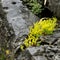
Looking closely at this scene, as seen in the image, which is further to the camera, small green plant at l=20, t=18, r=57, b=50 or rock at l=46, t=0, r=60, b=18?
rock at l=46, t=0, r=60, b=18

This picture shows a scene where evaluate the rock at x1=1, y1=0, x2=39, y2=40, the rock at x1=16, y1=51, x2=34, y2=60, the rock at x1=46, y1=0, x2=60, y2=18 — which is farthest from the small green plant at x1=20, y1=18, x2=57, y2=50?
the rock at x1=46, y1=0, x2=60, y2=18

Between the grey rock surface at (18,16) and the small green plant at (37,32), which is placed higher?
the small green plant at (37,32)

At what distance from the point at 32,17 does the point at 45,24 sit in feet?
5.19

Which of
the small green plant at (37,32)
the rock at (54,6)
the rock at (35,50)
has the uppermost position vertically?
the rock at (54,6)

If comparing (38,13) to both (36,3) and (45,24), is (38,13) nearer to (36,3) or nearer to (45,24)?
(36,3)

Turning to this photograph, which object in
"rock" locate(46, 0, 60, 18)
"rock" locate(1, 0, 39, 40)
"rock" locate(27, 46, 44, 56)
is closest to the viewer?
"rock" locate(27, 46, 44, 56)

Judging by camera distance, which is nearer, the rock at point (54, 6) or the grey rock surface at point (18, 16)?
the grey rock surface at point (18, 16)

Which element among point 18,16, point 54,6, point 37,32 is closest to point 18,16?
point 18,16

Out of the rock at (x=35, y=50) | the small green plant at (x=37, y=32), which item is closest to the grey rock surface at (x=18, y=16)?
the small green plant at (x=37, y=32)

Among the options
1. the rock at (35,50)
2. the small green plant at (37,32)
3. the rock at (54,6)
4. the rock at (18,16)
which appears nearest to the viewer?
the rock at (35,50)

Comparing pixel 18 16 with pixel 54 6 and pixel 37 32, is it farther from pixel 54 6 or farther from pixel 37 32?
pixel 37 32

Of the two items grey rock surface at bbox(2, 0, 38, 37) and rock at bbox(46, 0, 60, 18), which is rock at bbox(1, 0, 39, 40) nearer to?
grey rock surface at bbox(2, 0, 38, 37)

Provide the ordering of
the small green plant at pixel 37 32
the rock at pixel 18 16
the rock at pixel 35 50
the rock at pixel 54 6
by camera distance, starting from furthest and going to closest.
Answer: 1. the rock at pixel 54 6
2. the rock at pixel 18 16
3. the small green plant at pixel 37 32
4. the rock at pixel 35 50

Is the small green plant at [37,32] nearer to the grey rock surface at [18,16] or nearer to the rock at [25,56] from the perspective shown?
the rock at [25,56]
